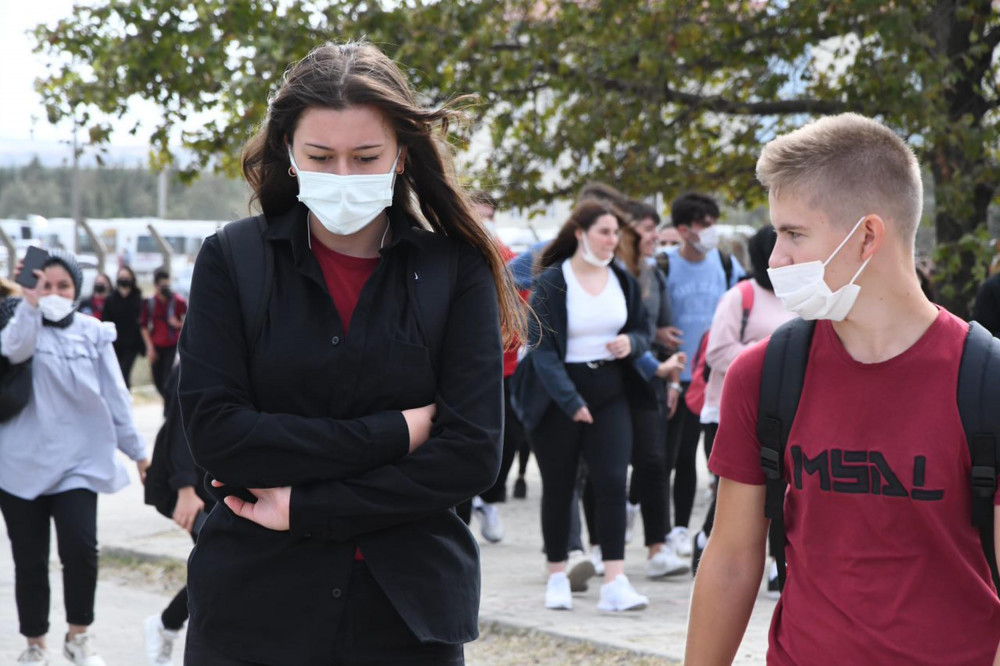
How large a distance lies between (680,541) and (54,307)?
3.92 m

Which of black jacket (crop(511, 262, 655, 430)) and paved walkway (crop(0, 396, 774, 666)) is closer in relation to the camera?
paved walkway (crop(0, 396, 774, 666))

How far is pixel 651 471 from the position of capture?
296 inches

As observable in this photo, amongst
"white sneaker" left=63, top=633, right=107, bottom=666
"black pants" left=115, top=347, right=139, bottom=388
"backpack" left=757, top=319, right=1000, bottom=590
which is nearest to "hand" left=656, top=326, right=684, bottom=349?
"white sneaker" left=63, top=633, right=107, bottom=666

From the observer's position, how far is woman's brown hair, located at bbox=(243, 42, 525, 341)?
280 cm

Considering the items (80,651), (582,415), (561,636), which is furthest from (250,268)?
(582,415)

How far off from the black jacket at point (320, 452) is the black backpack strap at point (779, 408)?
60cm

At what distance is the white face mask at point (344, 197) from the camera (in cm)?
279

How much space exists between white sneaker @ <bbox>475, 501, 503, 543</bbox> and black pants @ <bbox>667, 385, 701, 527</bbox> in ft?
3.82

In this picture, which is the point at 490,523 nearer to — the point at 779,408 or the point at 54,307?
the point at 54,307

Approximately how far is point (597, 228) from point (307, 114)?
4.28m

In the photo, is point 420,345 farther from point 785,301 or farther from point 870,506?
point 870,506

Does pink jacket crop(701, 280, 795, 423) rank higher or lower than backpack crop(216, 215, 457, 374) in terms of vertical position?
lower

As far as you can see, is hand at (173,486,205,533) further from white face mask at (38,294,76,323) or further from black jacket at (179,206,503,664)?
black jacket at (179,206,503,664)

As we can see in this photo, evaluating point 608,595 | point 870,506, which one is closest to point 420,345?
point 870,506
